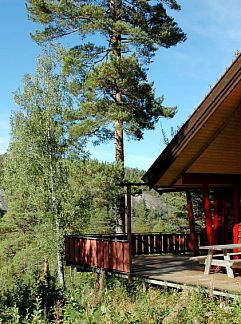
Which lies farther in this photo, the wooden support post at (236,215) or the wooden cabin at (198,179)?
the wooden support post at (236,215)

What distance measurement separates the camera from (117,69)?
17.5 meters

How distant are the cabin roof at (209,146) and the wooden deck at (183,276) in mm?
2416

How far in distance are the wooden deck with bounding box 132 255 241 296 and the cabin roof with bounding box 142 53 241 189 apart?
2.42m

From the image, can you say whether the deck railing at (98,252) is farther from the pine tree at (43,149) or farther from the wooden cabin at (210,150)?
the pine tree at (43,149)

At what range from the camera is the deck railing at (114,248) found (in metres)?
11.8

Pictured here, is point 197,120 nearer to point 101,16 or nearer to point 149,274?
point 149,274

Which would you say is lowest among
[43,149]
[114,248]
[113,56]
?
[114,248]

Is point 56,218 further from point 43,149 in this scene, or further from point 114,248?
point 114,248

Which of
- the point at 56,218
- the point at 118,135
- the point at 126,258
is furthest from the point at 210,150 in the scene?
the point at 56,218

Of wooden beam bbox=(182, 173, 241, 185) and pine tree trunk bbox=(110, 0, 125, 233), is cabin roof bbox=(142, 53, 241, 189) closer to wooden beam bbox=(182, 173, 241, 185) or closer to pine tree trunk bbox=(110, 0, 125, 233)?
wooden beam bbox=(182, 173, 241, 185)

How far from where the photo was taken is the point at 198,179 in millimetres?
13289

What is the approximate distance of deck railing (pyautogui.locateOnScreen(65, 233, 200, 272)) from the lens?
Answer: 1177 cm

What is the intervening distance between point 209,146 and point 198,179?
115 centimetres

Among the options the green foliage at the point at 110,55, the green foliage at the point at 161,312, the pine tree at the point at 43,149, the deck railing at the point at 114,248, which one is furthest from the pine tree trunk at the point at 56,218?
the green foliage at the point at 161,312
